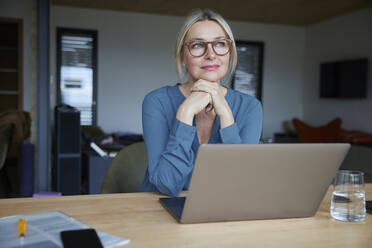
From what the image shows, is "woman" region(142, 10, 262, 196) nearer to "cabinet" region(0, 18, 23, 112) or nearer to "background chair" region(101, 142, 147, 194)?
"background chair" region(101, 142, 147, 194)

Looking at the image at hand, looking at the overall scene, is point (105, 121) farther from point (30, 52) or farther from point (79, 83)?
point (30, 52)

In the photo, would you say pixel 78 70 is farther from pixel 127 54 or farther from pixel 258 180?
pixel 258 180

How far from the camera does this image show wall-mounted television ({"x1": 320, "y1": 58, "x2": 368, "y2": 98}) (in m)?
5.68

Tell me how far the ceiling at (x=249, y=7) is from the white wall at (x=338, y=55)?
0.20 metres

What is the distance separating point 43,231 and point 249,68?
6430 millimetres

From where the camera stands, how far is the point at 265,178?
0.88m

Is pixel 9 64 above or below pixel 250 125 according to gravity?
above

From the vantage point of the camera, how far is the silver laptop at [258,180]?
2.73ft

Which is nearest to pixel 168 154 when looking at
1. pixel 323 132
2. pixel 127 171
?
pixel 127 171

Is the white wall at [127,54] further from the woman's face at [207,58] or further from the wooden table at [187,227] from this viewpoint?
the wooden table at [187,227]

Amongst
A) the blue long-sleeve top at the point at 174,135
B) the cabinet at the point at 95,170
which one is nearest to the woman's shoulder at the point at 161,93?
the blue long-sleeve top at the point at 174,135

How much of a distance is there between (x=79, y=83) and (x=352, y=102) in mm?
4294

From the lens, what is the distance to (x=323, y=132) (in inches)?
225

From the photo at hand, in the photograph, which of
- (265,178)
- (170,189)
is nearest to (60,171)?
(170,189)
